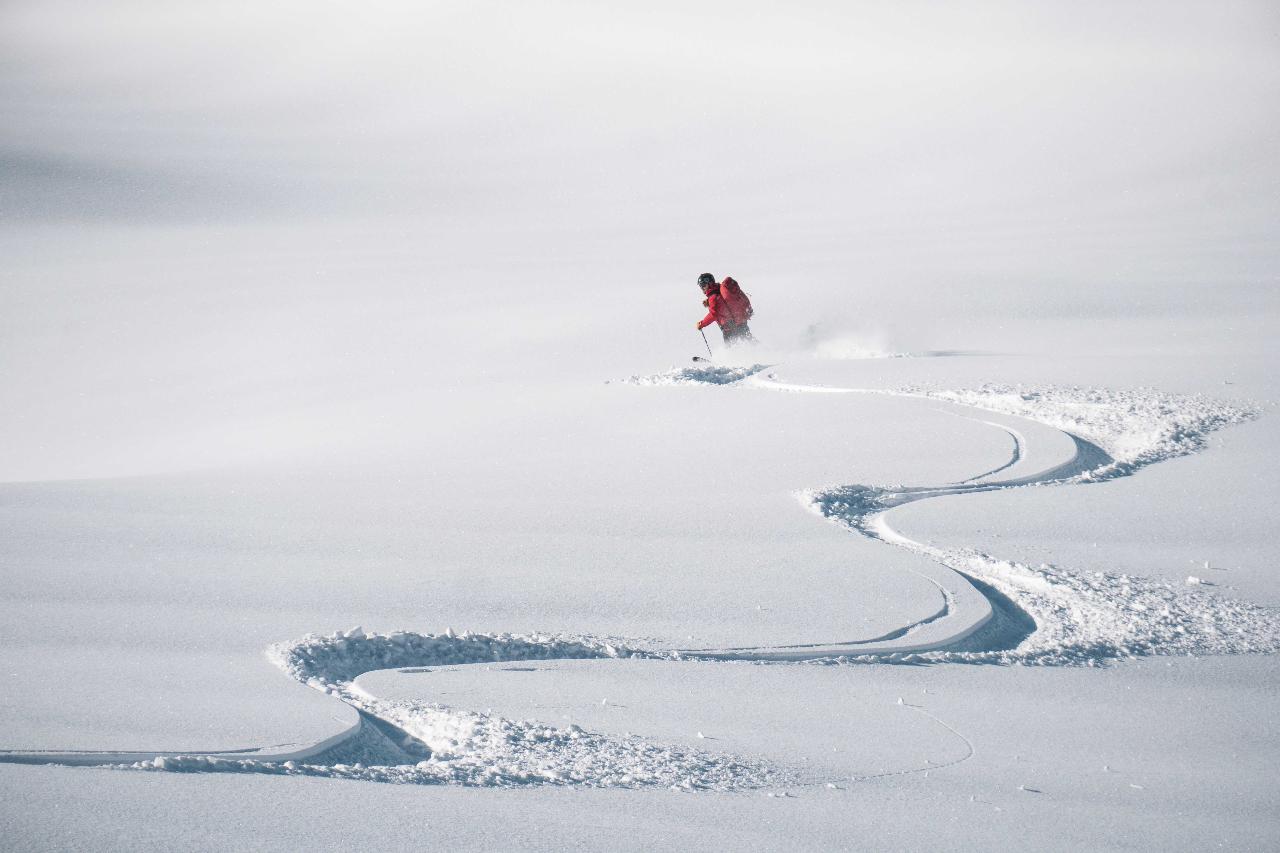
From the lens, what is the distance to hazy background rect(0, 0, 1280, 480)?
12734 mm

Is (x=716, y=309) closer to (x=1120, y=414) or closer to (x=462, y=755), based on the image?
(x=1120, y=414)

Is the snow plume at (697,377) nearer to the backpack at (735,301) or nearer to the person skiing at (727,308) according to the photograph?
the person skiing at (727,308)

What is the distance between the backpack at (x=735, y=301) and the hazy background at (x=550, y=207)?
1.00 m

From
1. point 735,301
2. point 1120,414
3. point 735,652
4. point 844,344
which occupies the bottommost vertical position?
point 735,652

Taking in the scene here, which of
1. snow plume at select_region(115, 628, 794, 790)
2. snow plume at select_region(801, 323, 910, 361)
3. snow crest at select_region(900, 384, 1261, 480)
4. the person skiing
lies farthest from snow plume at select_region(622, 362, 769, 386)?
snow plume at select_region(115, 628, 794, 790)

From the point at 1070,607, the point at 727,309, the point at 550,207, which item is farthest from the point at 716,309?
the point at 550,207

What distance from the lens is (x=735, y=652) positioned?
14.2 ft

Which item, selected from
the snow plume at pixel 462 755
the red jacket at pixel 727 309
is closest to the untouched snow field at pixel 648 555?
the snow plume at pixel 462 755

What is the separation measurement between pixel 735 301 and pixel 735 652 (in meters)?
7.32

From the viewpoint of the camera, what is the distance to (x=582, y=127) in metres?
43.1

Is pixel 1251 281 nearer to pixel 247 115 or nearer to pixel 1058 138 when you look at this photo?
pixel 1058 138

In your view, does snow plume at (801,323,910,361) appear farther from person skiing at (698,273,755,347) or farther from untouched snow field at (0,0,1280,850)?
person skiing at (698,273,755,347)

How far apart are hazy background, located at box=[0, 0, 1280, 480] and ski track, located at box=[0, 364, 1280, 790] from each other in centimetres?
432

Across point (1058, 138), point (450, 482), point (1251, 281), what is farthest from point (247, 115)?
point (450, 482)
